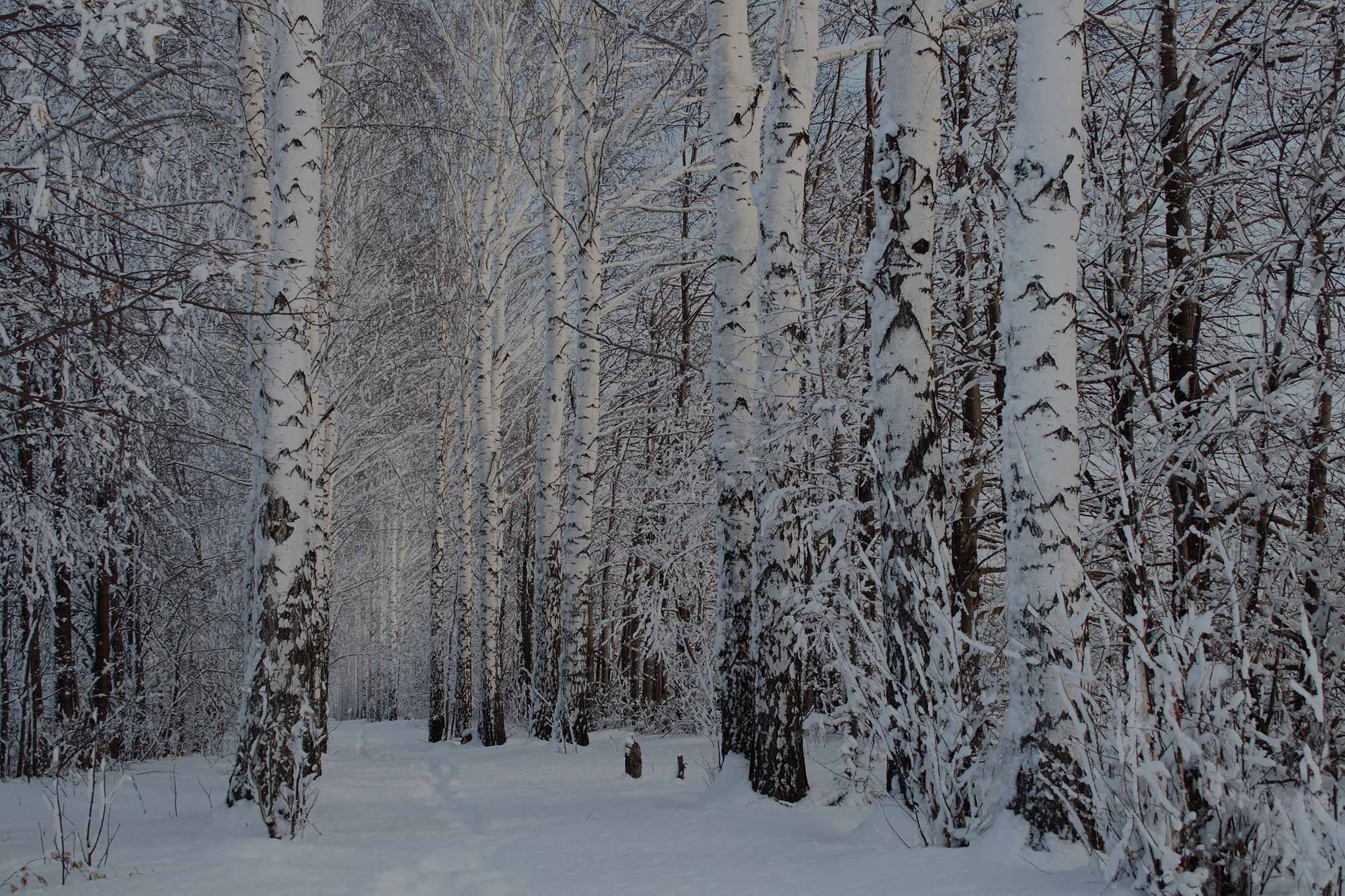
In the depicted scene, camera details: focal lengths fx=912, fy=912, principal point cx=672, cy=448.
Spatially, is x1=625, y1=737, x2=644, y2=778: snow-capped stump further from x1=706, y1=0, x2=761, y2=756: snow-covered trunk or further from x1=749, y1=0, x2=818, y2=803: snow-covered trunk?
x1=749, y1=0, x2=818, y2=803: snow-covered trunk

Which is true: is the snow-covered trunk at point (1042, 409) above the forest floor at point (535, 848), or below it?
above

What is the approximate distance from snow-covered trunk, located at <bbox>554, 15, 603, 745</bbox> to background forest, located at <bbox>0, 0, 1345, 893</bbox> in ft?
0.17

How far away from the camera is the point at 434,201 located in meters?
15.9

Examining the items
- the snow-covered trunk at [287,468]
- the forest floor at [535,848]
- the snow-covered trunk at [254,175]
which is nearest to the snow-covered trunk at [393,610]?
the forest floor at [535,848]

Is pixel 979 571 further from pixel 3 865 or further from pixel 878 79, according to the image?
pixel 3 865

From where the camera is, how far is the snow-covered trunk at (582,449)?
987 cm

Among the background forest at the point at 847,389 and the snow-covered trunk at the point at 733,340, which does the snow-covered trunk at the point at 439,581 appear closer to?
the background forest at the point at 847,389

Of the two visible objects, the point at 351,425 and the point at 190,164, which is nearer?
the point at 190,164

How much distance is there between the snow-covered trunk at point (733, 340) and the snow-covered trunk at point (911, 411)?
4.98ft

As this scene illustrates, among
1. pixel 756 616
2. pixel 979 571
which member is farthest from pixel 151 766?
pixel 979 571

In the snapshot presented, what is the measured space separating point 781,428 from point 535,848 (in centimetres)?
252

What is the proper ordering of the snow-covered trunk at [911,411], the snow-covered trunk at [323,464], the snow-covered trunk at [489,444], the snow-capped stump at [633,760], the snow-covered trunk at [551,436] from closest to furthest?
the snow-covered trunk at [911,411]
the snow-capped stump at [633,760]
the snow-covered trunk at [323,464]
the snow-covered trunk at [551,436]
the snow-covered trunk at [489,444]

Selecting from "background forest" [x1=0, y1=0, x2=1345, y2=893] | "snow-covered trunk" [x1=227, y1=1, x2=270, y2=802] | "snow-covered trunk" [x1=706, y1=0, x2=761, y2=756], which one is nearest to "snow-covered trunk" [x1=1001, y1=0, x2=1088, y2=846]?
"background forest" [x1=0, y1=0, x2=1345, y2=893]

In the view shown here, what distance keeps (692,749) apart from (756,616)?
16.6 feet
